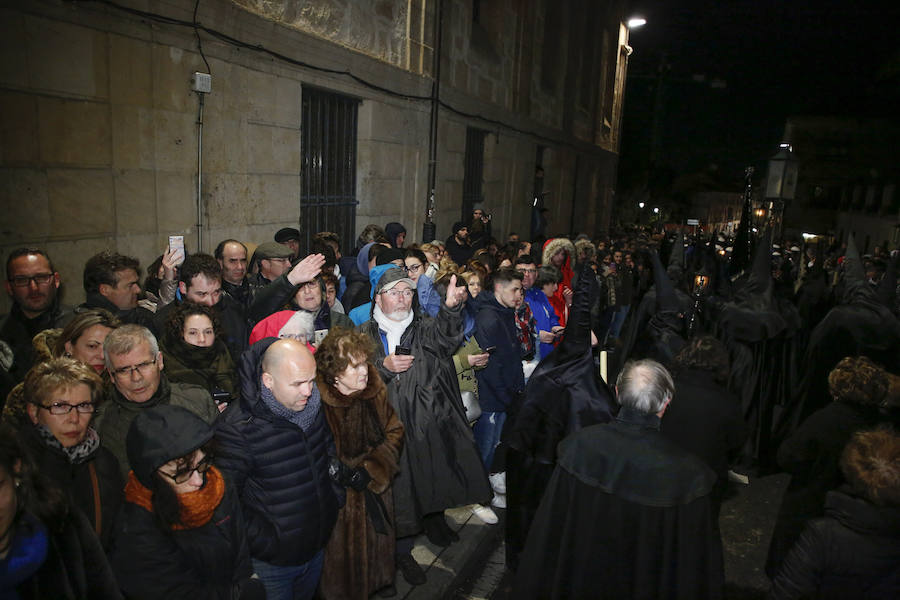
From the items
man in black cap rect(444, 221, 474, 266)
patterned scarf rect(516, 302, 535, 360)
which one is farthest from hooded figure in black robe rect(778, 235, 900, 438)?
man in black cap rect(444, 221, 474, 266)

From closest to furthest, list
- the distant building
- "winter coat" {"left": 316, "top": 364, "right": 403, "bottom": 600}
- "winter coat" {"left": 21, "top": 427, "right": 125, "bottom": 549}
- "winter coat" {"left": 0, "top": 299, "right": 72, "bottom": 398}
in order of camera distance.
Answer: "winter coat" {"left": 21, "top": 427, "right": 125, "bottom": 549}
"winter coat" {"left": 316, "top": 364, "right": 403, "bottom": 600}
"winter coat" {"left": 0, "top": 299, "right": 72, "bottom": 398}
the distant building

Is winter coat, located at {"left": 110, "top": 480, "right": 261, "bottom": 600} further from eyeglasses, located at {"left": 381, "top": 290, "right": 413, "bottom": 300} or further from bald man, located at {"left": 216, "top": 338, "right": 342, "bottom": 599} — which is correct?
eyeglasses, located at {"left": 381, "top": 290, "right": 413, "bottom": 300}

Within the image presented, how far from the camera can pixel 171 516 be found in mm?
2143

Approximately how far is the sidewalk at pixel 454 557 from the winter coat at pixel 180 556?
5.42ft

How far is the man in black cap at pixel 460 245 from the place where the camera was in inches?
372

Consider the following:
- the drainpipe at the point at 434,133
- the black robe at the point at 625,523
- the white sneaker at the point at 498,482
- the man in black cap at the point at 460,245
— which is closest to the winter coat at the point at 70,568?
the black robe at the point at 625,523

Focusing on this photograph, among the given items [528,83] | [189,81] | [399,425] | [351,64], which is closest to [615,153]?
[528,83]

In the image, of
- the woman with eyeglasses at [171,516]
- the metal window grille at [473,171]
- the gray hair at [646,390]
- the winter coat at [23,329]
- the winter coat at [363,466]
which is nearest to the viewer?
the woman with eyeglasses at [171,516]

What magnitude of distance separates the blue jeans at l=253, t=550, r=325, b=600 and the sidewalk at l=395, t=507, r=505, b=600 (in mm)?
855

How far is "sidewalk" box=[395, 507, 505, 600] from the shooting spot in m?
3.78

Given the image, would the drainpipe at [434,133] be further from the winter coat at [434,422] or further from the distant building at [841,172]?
the distant building at [841,172]

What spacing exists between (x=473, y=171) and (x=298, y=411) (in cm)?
1116

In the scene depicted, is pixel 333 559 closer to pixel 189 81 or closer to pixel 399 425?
pixel 399 425

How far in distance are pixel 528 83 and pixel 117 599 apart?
614 inches
